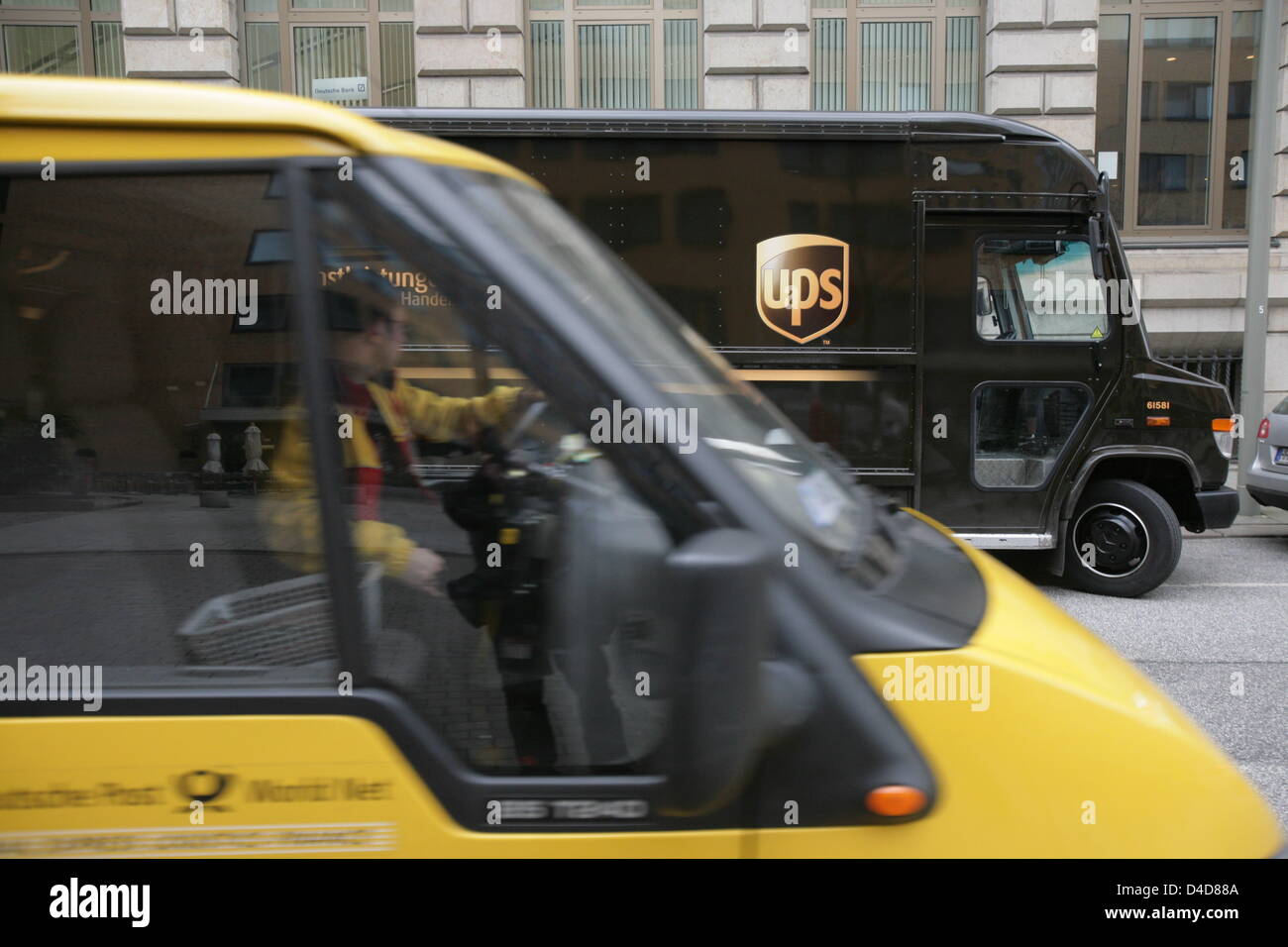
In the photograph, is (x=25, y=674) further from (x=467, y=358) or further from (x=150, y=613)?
(x=467, y=358)

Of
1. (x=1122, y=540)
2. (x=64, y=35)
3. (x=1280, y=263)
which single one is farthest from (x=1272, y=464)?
(x=64, y=35)

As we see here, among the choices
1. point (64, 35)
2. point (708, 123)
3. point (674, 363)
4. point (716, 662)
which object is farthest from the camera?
point (64, 35)

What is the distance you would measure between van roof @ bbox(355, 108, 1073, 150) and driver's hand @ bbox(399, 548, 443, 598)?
5.67m

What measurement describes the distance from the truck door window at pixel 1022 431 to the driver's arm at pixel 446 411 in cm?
608

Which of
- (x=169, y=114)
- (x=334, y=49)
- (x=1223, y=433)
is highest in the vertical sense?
(x=334, y=49)

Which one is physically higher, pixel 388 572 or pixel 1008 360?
pixel 1008 360

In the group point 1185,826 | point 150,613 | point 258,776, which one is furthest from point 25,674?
point 1185,826

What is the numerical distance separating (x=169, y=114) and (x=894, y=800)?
5.18 ft

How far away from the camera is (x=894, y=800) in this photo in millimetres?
1564

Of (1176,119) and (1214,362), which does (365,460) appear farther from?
(1176,119)

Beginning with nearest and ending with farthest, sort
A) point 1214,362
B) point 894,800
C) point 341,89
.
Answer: point 894,800 → point 341,89 → point 1214,362

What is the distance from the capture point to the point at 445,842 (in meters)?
1.59

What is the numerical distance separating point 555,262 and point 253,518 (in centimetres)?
66

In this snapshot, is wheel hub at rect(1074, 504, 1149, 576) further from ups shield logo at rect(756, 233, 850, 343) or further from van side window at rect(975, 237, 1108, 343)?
ups shield logo at rect(756, 233, 850, 343)
